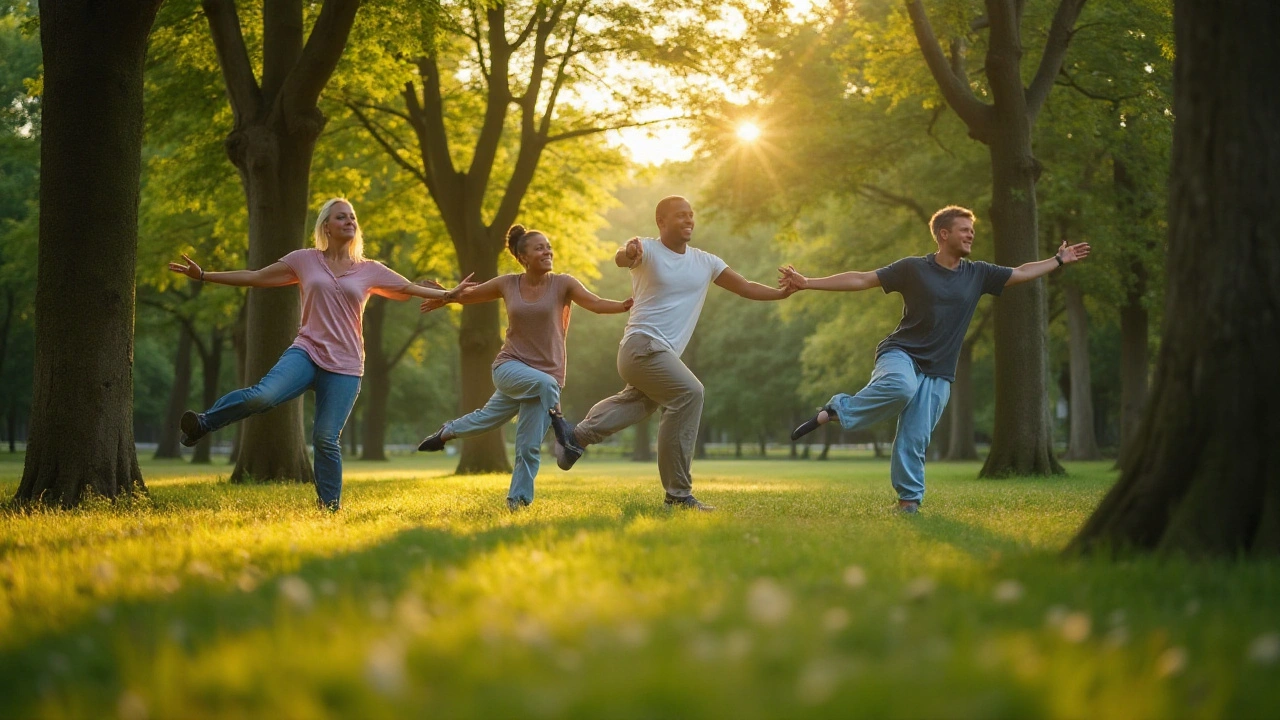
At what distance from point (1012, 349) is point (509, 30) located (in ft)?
37.7

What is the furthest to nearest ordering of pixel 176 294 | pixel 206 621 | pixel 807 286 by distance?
1. pixel 176 294
2. pixel 807 286
3. pixel 206 621

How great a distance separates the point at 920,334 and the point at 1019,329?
9134 millimetres

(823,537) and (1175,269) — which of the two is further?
(823,537)

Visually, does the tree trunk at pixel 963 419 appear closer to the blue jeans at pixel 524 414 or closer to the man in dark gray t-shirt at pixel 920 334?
the man in dark gray t-shirt at pixel 920 334

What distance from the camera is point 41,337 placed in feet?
30.5

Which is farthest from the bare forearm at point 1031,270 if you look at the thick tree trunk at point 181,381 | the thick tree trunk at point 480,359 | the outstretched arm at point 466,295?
the thick tree trunk at point 181,381

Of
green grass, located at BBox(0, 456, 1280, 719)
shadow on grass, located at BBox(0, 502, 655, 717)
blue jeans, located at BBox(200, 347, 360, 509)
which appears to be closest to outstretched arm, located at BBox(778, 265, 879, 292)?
green grass, located at BBox(0, 456, 1280, 719)

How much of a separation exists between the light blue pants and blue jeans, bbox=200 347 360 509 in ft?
13.1

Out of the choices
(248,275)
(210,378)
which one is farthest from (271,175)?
(210,378)

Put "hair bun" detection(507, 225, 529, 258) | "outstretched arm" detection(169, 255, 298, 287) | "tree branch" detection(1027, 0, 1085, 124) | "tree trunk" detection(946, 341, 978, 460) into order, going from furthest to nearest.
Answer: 1. "tree trunk" detection(946, 341, 978, 460)
2. "tree branch" detection(1027, 0, 1085, 124)
3. "hair bun" detection(507, 225, 529, 258)
4. "outstretched arm" detection(169, 255, 298, 287)

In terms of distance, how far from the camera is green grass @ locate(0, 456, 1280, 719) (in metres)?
2.51

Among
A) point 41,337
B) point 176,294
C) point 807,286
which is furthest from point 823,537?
point 176,294

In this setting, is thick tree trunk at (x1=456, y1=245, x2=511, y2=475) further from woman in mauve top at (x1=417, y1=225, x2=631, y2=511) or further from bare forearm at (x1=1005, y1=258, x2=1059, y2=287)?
bare forearm at (x1=1005, y1=258, x2=1059, y2=287)

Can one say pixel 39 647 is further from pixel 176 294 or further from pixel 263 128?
pixel 176 294
